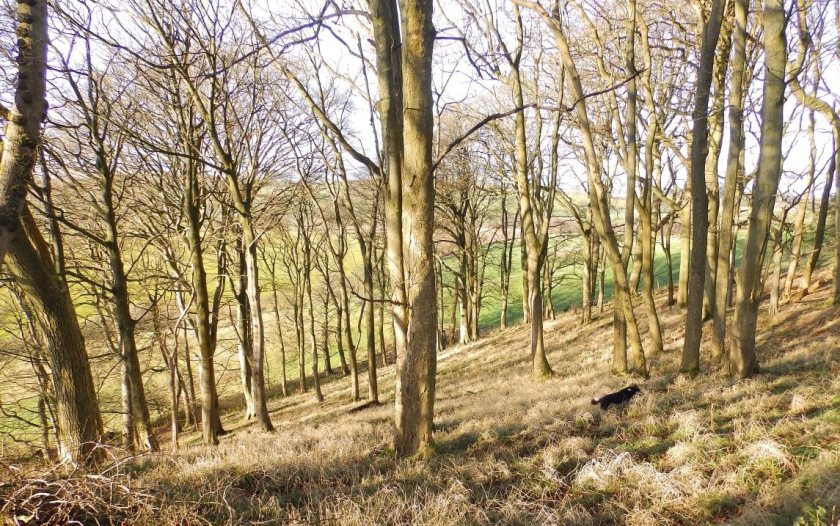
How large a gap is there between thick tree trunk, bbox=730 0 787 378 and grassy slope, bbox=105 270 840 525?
2.18ft

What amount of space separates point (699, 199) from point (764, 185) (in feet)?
4.09

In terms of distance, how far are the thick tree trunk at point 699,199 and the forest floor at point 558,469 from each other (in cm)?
86

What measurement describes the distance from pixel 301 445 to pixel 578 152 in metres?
16.1

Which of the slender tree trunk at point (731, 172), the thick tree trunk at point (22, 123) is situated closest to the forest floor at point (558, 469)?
the slender tree trunk at point (731, 172)

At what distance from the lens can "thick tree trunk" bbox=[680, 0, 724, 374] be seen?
7.70 meters

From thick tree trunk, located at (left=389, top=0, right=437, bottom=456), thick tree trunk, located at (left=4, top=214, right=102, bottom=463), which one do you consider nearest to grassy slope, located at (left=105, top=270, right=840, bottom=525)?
thick tree trunk, located at (left=389, top=0, right=437, bottom=456)

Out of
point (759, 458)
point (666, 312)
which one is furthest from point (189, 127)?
point (666, 312)

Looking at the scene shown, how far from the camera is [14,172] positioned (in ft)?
11.7

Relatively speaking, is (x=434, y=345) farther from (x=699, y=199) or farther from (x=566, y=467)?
(x=699, y=199)

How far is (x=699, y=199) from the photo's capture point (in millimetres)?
7957

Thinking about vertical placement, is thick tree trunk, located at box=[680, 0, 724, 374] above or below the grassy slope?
above

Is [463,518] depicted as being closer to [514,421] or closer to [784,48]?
[514,421]

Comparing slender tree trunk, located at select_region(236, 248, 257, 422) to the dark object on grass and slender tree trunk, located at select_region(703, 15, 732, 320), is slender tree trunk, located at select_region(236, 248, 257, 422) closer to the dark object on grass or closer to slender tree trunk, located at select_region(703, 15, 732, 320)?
the dark object on grass

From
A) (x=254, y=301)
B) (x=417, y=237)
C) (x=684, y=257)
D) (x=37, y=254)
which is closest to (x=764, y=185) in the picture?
(x=417, y=237)
